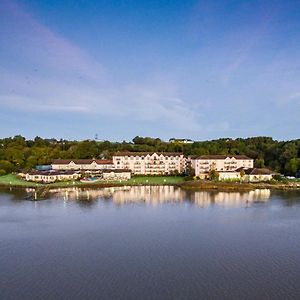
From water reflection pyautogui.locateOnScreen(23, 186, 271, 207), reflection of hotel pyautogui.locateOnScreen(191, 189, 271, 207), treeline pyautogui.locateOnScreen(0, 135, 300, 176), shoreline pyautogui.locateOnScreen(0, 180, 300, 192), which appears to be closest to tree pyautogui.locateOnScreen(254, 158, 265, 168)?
treeline pyautogui.locateOnScreen(0, 135, 300, 176)

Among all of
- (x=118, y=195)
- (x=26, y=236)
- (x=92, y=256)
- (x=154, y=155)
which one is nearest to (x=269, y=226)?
(x=92, y=256)

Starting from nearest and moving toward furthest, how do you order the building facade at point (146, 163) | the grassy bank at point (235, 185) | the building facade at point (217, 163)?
the grassy bank at point (235, 185) → the building facade at point (217, 163) → the building facade at point (146, 163)

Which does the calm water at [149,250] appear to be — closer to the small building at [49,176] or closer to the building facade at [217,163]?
the small building at [49,176]

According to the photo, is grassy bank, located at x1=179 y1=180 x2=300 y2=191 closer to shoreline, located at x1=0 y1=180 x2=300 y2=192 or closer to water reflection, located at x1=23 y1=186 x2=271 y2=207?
shoreline, located at x1=0 y1=180 x2=300 y2=192

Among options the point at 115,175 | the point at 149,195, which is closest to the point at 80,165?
the point at 115,175

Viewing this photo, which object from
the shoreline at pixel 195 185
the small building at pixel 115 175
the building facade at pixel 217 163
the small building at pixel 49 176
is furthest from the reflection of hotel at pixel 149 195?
the small building at pixel 49 176

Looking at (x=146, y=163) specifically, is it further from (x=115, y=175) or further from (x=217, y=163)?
(x=217, y=163)
